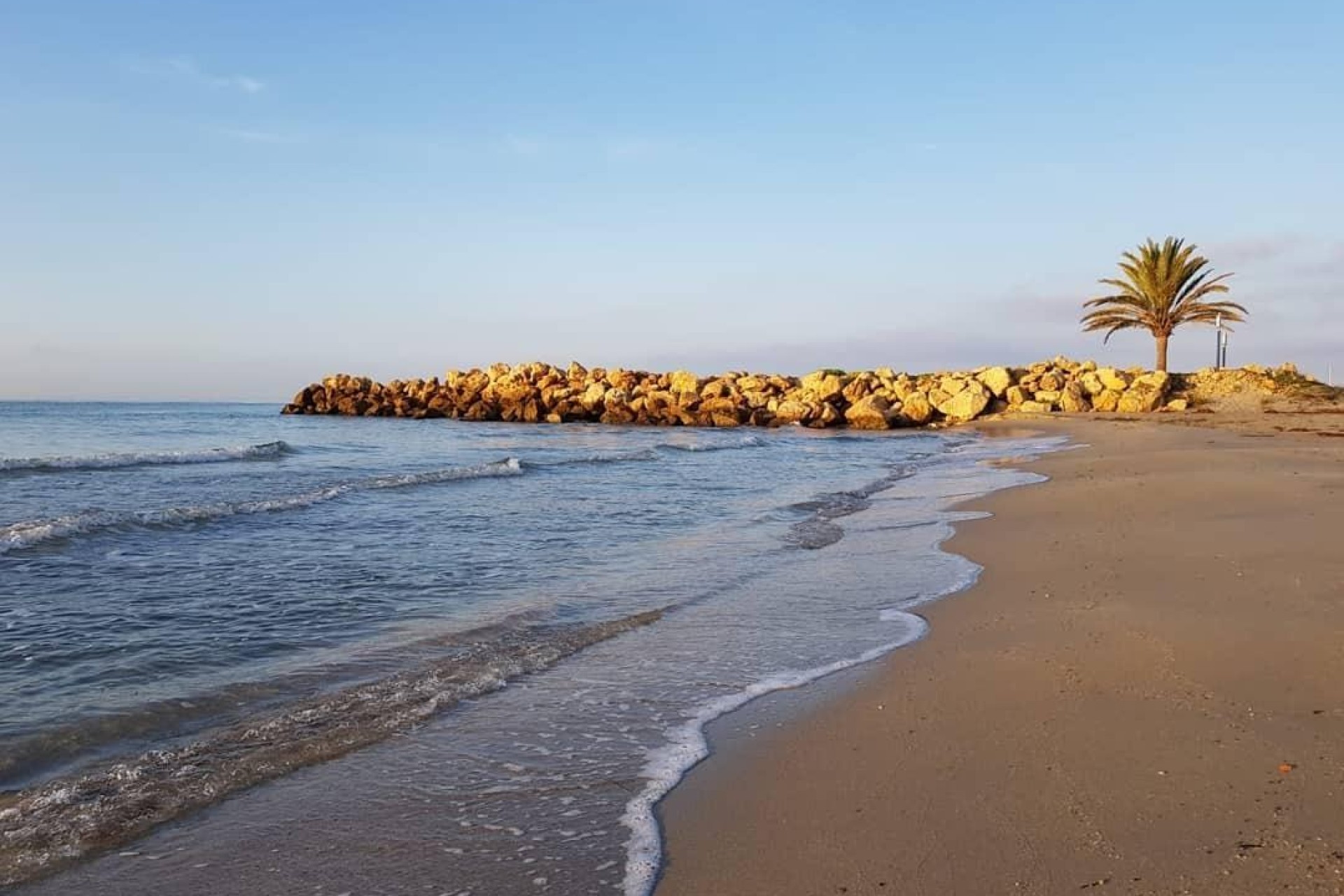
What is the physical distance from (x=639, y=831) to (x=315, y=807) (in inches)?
51.4

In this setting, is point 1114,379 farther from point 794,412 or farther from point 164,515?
point 164,515

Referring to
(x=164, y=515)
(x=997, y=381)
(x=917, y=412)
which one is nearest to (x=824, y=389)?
(x=917, y=412)

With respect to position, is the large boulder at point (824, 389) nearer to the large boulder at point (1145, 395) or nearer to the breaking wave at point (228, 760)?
the large boulder at point (1145, 395)

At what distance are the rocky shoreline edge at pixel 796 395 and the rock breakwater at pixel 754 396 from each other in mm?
60

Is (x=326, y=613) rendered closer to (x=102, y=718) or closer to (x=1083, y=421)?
(x=102, y=718)

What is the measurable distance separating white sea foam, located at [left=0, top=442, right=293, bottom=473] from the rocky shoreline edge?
2188 cm

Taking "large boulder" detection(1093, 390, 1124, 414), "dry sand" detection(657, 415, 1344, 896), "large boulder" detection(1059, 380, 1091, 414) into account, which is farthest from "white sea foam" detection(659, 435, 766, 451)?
"dry sand" detection(657, 415, 1344, 896)

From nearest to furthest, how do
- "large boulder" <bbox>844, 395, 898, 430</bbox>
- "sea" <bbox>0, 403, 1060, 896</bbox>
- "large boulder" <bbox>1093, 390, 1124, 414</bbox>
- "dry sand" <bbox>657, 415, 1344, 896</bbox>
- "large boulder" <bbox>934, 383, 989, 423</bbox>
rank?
"dry sand" <bbox>657, 415, 1344, 896</bbox> < "sea" <bbox>0, 403, 1060, 896</bbox> < "large boulder" <bbox>1093, 390, 1124, 414</bbox> < "large boulder" <bbox>934, 383, 989, 423</bbox> < "large boulder" <bbox>844, 395, 898, 430</bbox>

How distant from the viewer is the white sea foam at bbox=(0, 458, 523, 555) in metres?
9.60

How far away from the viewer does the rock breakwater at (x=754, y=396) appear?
3853 cm

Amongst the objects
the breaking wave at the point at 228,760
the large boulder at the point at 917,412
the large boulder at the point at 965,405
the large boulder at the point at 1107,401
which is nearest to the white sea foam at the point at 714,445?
the large boulder at the point at 917,412

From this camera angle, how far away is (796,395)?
1741 inches

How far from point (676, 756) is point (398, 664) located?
233 centimetres

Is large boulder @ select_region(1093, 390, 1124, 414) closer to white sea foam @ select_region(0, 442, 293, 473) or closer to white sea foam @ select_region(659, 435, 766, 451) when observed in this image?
white sea foam @ select_region(659, 435, 766, 451)
